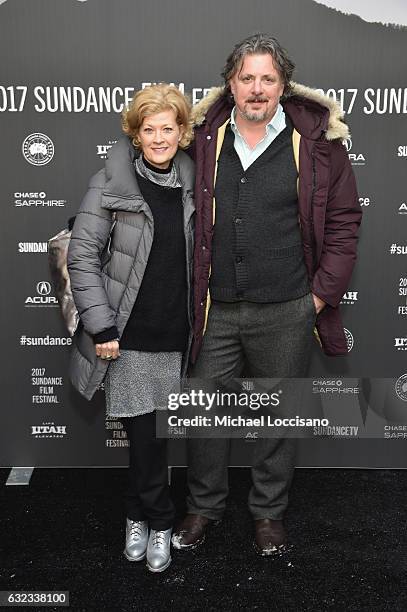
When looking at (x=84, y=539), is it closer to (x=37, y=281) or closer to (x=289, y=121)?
(x=37, y=281)

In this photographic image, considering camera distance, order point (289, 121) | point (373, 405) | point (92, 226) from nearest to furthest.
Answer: point (92, 226) → point (289, 121) → point (373, 405)

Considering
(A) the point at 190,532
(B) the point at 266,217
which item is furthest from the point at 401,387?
(B) the point at 266,217

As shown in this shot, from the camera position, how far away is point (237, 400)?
2600 mm

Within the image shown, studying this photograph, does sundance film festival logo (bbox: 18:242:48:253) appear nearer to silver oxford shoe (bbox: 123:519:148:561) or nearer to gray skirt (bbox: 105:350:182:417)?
gray skirt (bbox: 105:350:182:417)

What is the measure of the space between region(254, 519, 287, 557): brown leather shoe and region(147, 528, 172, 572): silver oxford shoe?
0.34 meters

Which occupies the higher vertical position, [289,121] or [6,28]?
[6,28]

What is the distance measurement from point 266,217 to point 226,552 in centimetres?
124

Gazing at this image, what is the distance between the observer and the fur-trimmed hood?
7.20 feet

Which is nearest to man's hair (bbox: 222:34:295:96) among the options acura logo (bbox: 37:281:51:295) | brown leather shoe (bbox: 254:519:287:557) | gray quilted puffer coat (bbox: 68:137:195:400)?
gray quilted puffer coat (bbox: 68:137:195:400)

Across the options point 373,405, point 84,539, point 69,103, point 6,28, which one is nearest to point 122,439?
point 84,539

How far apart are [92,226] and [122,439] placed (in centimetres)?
131

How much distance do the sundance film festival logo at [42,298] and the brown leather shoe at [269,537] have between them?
124cm

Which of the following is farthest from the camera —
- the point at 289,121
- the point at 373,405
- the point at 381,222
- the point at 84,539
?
the point at 373,405

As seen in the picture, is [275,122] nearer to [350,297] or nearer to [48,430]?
[350,297]
